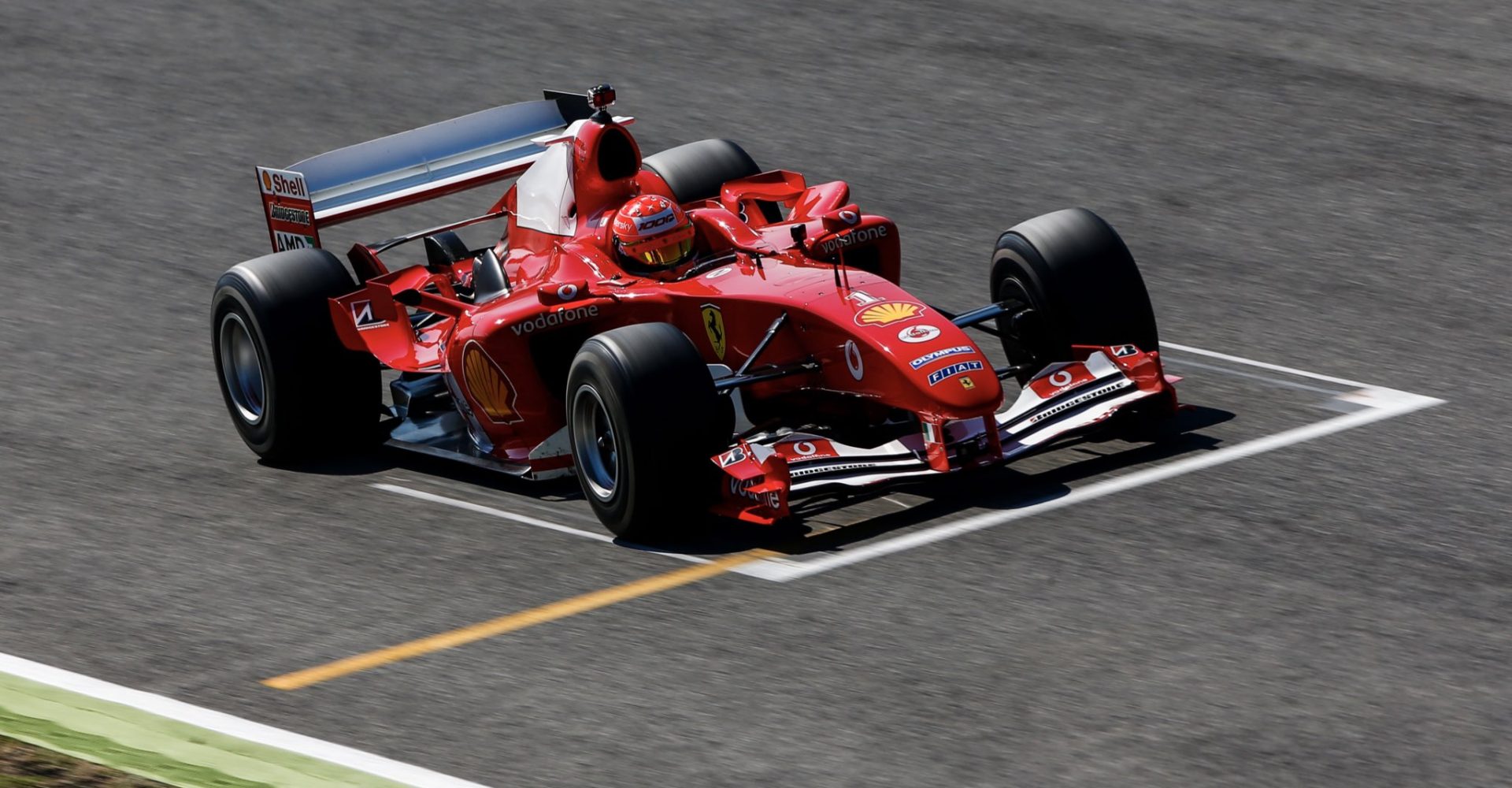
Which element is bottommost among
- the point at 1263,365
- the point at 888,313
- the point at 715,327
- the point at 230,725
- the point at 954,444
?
the point at 230,725

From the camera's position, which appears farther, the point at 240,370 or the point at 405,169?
the point at 405,169

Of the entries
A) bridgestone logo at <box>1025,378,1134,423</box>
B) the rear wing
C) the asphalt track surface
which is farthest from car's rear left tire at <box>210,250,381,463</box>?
bridgestone logo at <box>1025,378,1134,423</box>

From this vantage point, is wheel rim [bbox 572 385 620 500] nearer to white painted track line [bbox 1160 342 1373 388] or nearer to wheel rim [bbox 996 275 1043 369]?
wheel rim [bbox 996 275 1043 369]

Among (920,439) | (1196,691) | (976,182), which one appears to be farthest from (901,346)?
(976,182)

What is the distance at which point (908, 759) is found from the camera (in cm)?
658

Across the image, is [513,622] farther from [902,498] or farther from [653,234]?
[653,234]

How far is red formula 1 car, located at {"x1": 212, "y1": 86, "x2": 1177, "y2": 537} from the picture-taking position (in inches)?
338

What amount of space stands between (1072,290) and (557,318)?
8.12 ft

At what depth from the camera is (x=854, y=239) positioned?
32.9ft

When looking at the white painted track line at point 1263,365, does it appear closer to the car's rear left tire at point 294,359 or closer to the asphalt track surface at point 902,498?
the asphalt track surface at point 902,498

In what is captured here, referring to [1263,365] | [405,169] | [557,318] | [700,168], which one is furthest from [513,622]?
[1263,365]

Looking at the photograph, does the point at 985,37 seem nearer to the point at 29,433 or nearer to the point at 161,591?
the point at 29,433

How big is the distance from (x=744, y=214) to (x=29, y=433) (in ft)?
13.4

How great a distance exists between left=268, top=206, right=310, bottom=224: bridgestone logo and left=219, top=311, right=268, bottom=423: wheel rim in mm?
851
